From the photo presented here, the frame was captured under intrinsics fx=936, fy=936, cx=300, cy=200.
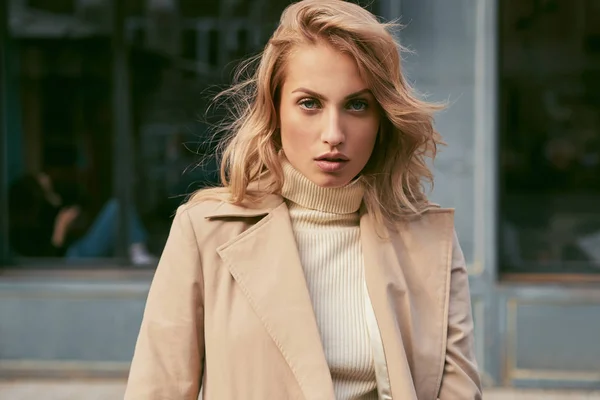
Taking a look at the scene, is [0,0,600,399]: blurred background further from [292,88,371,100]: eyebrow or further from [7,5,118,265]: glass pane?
[292,88,371,100]: eyebrow

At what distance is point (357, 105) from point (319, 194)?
257 mm

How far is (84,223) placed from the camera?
24.1 ft

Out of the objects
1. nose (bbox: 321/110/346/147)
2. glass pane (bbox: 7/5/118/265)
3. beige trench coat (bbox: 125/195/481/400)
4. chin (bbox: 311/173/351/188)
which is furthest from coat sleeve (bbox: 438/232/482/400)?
glass pane (bbox: 7/5/118/265)

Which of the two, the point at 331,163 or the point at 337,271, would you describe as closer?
the point at 331,163

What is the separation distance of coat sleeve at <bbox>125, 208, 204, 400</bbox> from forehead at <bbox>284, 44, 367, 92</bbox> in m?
0.50

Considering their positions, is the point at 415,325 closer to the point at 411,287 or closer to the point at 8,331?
the point at 411,287

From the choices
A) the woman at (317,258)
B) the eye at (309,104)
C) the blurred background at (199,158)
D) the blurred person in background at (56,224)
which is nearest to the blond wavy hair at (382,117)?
the woman at (317,258)

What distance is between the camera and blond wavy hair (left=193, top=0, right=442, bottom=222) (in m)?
2.17

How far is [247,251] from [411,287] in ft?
1.37

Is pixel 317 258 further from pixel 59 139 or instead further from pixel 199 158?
pixel 59 139

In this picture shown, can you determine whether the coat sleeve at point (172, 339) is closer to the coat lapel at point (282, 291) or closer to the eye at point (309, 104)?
the coat lapel at point (282, 291)

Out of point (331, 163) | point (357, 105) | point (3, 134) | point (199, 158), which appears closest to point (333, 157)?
point (331, 163)

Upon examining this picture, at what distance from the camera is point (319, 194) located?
2322 mm

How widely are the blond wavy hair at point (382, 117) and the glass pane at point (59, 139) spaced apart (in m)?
5.00
